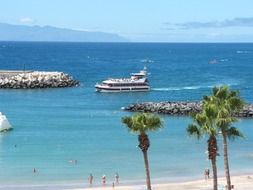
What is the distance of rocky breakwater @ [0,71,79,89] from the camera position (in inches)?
5118

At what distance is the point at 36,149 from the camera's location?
A: 63.8 m

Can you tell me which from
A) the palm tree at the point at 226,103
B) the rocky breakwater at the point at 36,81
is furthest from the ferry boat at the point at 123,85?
the palm tree at the point at 226,103

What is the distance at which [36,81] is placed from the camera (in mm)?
132250

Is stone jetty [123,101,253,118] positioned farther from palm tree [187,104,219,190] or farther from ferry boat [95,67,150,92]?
palm tree [187,104,219,190]

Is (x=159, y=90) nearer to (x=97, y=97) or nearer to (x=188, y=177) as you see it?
(x=97, y=97)

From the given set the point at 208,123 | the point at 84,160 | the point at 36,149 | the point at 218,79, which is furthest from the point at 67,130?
the point at 218,79

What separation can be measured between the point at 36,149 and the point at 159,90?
69707 mm

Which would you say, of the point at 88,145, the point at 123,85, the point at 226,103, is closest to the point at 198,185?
the point at 226,103

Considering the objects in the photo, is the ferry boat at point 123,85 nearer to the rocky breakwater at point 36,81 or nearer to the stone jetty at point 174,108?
the rocky breakwater at point 36,81

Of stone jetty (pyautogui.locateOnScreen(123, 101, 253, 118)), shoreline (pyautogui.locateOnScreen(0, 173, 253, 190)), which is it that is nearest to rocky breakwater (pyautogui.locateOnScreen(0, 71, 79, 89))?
stone jetty (pyautogui.locateOnScreen(123, 101, 253, 118))

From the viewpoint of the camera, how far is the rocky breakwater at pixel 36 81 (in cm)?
13000

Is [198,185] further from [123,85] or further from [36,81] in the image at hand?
[36,81]

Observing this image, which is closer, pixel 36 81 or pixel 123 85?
pixel 123 85

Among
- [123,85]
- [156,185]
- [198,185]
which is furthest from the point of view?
[123,85]
